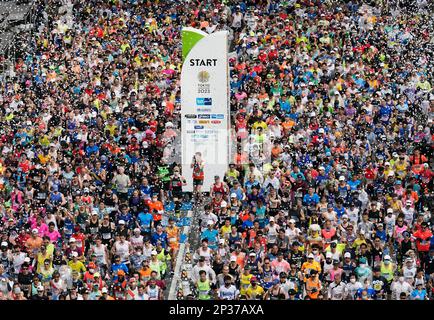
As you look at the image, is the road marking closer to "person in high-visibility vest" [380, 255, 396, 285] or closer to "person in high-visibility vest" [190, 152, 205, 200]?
"person in high-visibility vest" [190, 152, 205, 200]

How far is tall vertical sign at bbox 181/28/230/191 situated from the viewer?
33.5 meters

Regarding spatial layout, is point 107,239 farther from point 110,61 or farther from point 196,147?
point 110,61

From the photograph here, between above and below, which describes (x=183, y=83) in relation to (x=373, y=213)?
above

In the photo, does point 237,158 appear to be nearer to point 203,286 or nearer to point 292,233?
point 292,233

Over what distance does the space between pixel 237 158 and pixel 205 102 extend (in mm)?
1861

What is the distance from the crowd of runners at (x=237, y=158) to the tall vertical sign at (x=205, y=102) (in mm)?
503

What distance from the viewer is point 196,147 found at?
33875mm

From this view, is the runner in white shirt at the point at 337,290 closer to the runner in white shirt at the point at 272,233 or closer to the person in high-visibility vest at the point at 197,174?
the runner in white shirt at the point at 272,233

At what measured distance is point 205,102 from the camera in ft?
111

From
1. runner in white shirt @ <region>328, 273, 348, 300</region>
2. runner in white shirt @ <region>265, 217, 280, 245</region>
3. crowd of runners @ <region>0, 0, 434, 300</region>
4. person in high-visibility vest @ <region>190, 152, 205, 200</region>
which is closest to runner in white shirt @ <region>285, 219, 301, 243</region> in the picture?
crowd of runners @ <region>0, 0, 434, 300</region>

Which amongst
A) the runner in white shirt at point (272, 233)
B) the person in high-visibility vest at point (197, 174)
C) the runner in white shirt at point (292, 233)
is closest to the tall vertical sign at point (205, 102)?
the person in high-visibility vest at point (197, 174)

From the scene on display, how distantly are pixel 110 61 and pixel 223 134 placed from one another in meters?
9.13

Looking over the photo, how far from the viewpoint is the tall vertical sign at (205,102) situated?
110ft
